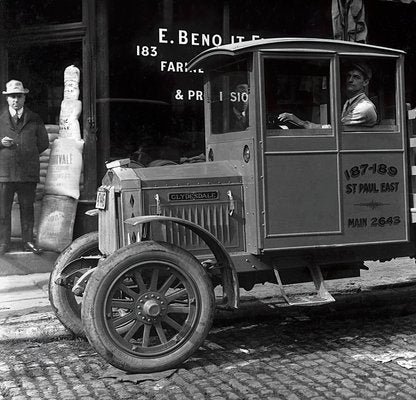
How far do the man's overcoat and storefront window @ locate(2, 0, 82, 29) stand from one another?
38.2 inches

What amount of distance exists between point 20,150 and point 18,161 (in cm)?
13

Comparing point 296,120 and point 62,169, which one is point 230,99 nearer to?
point 296,120

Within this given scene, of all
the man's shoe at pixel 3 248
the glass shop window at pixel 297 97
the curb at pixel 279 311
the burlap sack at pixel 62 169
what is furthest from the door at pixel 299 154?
the man's shoe at pixel 3 248

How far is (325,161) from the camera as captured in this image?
5246 millimetres

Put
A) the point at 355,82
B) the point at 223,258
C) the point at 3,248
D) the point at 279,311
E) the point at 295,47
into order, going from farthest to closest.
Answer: the point at 3,248
the point at 279,311
the point at 355,82
the point at 295,47
the point at 223,258

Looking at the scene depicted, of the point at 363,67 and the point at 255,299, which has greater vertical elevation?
the point at 363,67

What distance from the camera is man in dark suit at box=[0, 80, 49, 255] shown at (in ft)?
26.8

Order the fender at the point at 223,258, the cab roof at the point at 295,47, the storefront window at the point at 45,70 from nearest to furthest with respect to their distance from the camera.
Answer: the fender at the point at 223,258 < the cab roof at the point at 295,47 < the storefront window at the point at 45,70

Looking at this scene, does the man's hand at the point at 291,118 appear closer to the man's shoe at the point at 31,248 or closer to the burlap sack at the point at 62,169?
the burlap sack at the point at 62,169

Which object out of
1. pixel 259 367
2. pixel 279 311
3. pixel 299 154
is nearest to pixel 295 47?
pixel 299 154

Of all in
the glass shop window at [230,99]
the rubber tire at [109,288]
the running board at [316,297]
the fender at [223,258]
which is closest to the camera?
the rubber tire at [109,288]

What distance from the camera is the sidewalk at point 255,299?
5.97 m

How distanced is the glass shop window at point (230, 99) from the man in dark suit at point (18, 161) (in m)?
3.06

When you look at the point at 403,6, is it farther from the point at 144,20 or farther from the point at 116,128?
the point at 116,128
